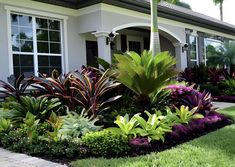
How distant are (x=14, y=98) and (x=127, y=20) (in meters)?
6.58

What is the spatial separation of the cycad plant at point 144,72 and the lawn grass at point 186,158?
76.2 inches

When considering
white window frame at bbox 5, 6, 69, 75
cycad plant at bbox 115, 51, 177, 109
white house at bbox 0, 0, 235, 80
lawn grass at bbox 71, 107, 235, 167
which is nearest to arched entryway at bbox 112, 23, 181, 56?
white house at bbox 0, 0, 235, 80

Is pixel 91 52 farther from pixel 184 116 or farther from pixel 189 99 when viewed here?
pixel 184 116

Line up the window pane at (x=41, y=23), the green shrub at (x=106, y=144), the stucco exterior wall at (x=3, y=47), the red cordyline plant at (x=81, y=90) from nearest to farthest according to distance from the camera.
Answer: the green shrub at (x=106, y=144)
the red cordyline plant at (x=81, y=90)
the stucco exterior wall at (x=3, y=47)
the window pane at (x=41, y=23)

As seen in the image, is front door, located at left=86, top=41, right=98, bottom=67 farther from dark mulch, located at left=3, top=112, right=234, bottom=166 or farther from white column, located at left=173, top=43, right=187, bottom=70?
dark mulch, located at left=3, top=112, right=234, bottom=166

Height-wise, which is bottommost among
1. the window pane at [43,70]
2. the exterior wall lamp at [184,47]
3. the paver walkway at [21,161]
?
the paver walkway at [21,161]

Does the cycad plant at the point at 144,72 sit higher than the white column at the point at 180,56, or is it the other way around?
the white column at the point at 180,56

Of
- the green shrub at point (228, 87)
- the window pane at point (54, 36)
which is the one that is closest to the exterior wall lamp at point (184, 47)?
the green shrub at point (228, 87)

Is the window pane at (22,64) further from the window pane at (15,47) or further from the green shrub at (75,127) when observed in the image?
the green shrub at (75,127)

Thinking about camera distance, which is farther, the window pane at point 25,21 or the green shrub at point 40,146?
the window pane at point 25,21

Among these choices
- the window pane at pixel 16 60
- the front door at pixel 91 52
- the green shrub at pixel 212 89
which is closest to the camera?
the window pane at pixel 16 60

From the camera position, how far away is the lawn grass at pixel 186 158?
199 inches

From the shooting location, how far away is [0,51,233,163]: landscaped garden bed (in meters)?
5.94

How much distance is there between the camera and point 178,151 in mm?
5730
